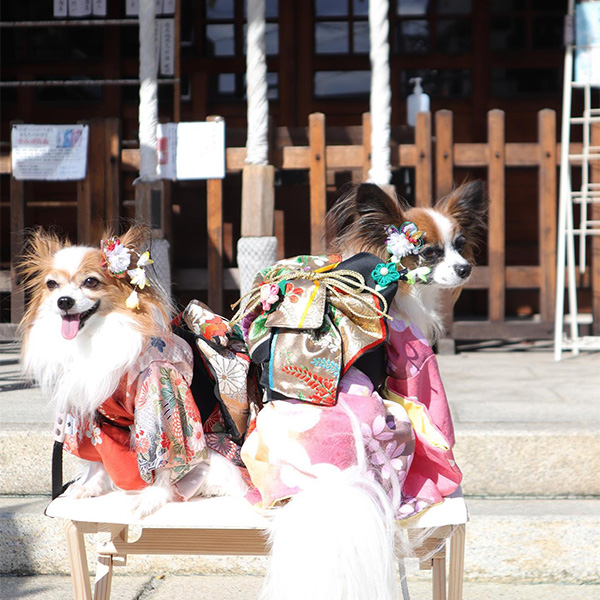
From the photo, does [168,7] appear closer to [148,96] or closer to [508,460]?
[148,96]

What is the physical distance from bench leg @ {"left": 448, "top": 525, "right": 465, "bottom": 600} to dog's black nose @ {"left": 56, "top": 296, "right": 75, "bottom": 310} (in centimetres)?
92

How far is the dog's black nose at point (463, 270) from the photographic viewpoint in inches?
76.0

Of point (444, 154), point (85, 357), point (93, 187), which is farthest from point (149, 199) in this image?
point (85, 357)

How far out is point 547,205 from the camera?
437cm

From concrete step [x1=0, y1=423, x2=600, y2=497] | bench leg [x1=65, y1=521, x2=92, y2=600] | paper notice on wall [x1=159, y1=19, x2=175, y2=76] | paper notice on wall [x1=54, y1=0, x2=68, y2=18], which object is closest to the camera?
bench leg [x1=65, y1=521, x2=92, y2=600]

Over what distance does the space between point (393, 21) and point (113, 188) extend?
7.74 feet

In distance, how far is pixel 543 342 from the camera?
5023mm

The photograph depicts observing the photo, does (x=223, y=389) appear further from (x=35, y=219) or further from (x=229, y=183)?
(x=35, y=219)

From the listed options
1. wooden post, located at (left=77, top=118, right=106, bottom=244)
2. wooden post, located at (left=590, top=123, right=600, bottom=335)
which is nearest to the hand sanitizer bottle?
wooden post, located at (left=590, top=123, right=600, bottom=335)

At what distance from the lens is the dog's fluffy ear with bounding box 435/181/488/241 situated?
6.88ft

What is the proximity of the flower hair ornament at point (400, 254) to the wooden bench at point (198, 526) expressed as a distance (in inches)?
18.9

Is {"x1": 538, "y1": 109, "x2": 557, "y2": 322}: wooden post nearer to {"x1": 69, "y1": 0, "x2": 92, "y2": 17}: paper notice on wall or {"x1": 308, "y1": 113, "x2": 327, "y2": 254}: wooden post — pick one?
{"x1": 308, "y1": 113, "x2": 327, "y2": 254}: wooden post

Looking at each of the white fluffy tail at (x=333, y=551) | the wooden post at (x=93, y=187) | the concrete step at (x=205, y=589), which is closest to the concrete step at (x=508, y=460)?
the concrete step at (x=205, y=589)

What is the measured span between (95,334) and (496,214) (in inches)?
123
